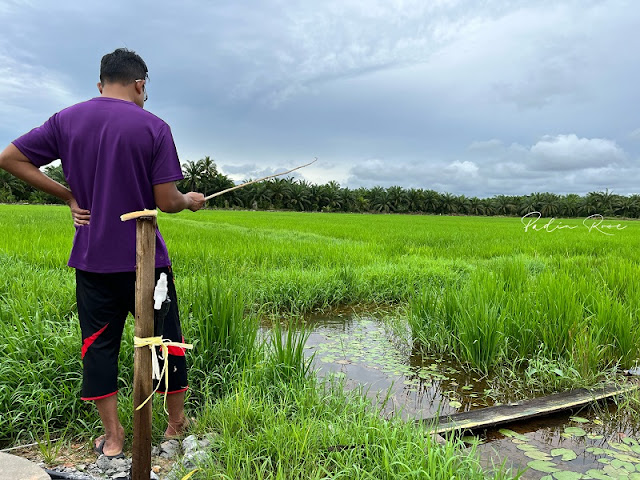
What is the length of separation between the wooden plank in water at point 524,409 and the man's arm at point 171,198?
4.96 ft

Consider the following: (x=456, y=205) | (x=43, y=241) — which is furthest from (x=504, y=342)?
(x=456, y=205)

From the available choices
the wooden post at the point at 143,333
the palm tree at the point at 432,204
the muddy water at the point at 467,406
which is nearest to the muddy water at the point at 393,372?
the muddy water at the point at 467,406

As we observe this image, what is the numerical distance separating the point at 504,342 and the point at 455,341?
0.38 m

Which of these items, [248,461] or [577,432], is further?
[577,432]

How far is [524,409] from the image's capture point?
2.31 m

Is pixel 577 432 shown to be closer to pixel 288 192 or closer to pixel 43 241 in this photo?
pixel 43 241

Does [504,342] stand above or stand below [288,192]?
below

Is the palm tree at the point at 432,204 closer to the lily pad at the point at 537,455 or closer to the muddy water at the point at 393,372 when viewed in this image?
the muddy water at the point at 393,372

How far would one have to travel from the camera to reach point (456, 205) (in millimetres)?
64312

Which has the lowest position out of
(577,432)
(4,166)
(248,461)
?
(577,432)

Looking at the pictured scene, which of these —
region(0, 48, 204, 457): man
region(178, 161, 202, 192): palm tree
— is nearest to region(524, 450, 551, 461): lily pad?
region(0, 48, 204, 457): man

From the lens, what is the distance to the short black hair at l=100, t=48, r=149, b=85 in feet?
5.49

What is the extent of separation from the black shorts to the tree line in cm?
4230

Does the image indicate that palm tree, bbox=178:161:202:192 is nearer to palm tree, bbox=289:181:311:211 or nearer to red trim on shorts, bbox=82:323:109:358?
palm tree, bbox=289:181:311:211
